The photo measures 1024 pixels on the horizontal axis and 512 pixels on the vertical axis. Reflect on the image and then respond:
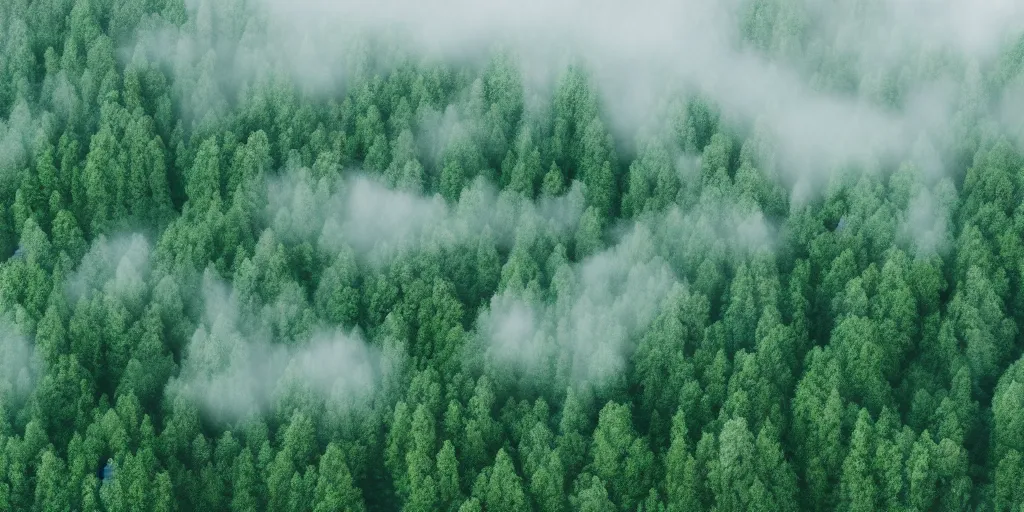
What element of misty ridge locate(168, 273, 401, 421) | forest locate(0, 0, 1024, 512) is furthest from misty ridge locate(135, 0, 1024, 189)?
misty ridge locate(168, 273, 401, 421)

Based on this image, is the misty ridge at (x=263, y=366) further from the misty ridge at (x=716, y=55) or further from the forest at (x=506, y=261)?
the misty ridge at (x=716, y=55)

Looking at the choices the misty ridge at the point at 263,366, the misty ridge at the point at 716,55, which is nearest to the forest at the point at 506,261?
the misty ridge at the point at 263,366

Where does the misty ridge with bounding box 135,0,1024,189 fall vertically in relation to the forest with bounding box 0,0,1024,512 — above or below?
above

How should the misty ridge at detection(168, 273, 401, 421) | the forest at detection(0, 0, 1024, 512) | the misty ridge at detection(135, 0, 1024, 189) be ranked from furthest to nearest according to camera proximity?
the misty ridge at detection(135, 0, 1024, 189) < the misty ridge at detection(168, 273, 401, 421) < the forest at detection(0, 0, 1024, 512)

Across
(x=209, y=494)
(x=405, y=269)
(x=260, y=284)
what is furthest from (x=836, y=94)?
(x=209, y=494)

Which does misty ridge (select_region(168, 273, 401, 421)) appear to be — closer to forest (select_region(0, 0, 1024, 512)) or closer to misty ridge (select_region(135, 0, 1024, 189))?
forest (select_region(0, 0, 1024, 512))

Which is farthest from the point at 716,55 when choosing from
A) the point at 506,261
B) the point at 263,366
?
the point at 263,366

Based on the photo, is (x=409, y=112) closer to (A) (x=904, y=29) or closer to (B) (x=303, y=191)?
(B) (x=303, y=191)

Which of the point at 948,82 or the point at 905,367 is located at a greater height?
the point at 948,82

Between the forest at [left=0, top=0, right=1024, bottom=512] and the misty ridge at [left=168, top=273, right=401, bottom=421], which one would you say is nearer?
the forest at [left=0, top=0, right=1024, bottom=512]
